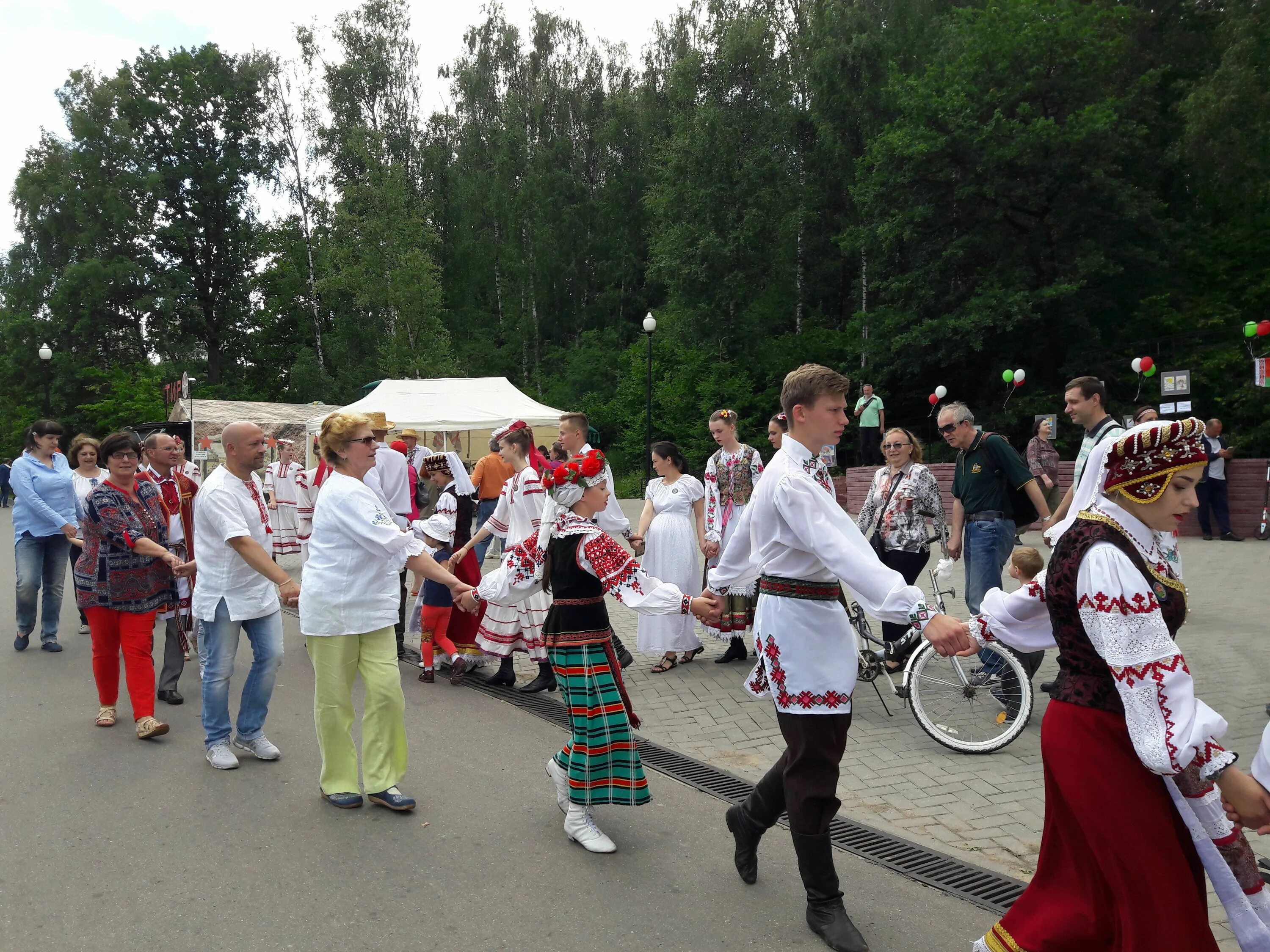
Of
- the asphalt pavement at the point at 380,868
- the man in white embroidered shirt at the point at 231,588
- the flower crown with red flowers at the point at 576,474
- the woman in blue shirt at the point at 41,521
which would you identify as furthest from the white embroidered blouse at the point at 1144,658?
the woman in blue shirt at the point at 41,521

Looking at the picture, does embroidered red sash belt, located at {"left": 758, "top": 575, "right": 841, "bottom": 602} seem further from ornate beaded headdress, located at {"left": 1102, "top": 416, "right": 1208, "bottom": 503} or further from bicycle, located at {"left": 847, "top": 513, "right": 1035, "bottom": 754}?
bicycle, located at {"left": 847, "top": 513, "right": 1035, "bottom": 754}

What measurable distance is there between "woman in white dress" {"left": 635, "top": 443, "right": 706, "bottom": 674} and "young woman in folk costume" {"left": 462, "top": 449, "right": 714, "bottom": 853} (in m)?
3.62

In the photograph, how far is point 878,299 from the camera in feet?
106

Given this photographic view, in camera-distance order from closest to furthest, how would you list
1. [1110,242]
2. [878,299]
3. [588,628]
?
[588,628], [1110,242], [878,299]

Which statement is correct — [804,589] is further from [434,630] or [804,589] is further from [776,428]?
[434,630]

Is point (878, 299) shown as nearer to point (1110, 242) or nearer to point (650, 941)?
point (1110, 242)

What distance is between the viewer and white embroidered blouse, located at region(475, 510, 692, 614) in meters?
4.25

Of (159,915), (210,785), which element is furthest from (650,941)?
(210,785)

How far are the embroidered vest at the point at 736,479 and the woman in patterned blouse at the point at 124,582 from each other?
410 centimetres

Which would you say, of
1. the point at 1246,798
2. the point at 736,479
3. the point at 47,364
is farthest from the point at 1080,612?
the point at 47,364

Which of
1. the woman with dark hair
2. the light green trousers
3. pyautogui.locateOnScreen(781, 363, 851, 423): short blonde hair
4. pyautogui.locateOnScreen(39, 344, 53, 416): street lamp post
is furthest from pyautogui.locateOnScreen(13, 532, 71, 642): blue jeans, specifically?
pyautogui.locateOnScreen(39, 344, 53, 416): street lamp post

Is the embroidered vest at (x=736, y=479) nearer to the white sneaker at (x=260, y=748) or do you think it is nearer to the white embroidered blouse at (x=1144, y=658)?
the white sneaker at (x=260, y=748)

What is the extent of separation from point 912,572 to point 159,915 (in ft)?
18.0

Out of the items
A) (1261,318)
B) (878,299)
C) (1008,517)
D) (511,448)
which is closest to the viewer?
(1008,517)
